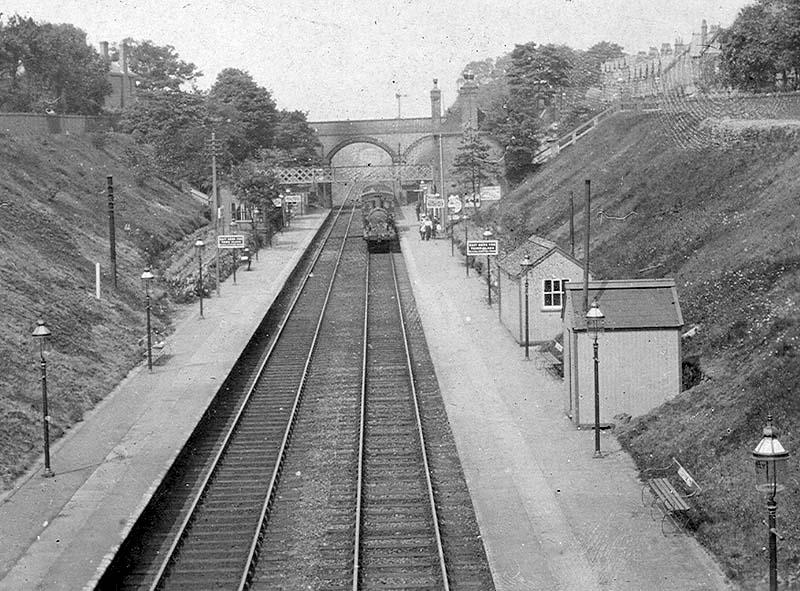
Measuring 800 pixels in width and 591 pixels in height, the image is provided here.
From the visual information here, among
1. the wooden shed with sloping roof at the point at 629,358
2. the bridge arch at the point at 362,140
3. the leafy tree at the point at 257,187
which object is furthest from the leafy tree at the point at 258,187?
the bridge arch at the point at 362,140

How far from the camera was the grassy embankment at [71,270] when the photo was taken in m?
26.1

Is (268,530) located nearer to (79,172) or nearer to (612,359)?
(612,359)

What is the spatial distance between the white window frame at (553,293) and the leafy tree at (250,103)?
71.6m

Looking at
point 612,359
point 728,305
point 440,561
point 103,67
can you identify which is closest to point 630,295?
point 612,359

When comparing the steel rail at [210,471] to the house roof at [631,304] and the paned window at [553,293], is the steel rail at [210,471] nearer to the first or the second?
the house roof at [631,304]

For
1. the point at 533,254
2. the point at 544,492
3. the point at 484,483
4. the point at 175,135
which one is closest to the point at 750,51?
the point at 533,254

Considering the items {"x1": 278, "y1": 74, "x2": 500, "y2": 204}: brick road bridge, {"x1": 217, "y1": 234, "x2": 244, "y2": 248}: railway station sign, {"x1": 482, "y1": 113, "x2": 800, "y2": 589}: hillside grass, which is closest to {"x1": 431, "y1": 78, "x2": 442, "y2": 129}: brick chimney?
{"x1": 278, "y1": 74, "x2": 500, "y2": 204}: brick road bridge

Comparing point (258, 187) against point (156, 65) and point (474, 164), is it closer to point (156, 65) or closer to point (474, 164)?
point (474, 164)

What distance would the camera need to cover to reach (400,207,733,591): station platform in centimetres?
1627

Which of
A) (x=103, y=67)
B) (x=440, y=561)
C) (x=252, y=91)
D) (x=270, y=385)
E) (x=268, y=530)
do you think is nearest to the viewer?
(x=440, y=561)

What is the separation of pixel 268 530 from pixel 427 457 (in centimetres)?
464

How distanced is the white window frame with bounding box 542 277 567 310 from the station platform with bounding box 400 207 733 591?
146 centimetres

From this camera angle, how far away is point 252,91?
106688mm

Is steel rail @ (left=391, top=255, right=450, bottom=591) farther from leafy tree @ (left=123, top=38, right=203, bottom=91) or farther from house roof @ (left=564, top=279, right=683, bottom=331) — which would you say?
leafy tree @ (left=123, top=38, right=203, bottom=91)
